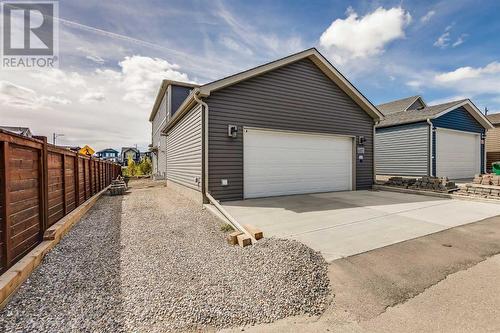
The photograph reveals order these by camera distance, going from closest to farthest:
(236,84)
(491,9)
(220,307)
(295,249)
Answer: (220,307)
(295,249)
(236,84)
(491,9)

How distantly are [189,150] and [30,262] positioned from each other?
5559 millimetres

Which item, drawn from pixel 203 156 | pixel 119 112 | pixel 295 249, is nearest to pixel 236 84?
pixel 203 156

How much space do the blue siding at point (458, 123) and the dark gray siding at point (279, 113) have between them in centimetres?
441

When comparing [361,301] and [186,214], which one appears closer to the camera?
[361,301]

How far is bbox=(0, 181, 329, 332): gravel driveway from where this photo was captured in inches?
77.4

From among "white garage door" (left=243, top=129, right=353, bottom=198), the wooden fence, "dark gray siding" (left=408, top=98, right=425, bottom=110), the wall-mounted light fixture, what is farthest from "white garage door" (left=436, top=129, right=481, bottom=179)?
the wooden fence

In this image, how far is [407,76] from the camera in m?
12.6

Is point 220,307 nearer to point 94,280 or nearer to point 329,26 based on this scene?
point 94,280

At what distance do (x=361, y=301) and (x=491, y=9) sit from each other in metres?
10.7

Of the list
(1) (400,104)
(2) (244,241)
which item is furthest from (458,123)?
(2) (244,241)

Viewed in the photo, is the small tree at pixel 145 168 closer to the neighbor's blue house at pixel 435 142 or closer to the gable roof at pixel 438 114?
the neighbor's blue house at pixel 435 142

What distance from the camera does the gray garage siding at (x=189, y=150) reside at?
22.5 feet

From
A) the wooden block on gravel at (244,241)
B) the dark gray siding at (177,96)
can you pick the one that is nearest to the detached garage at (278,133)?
the wooden block on gravel at (244,241)

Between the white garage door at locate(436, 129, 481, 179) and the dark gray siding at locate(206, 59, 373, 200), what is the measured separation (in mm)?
5253
